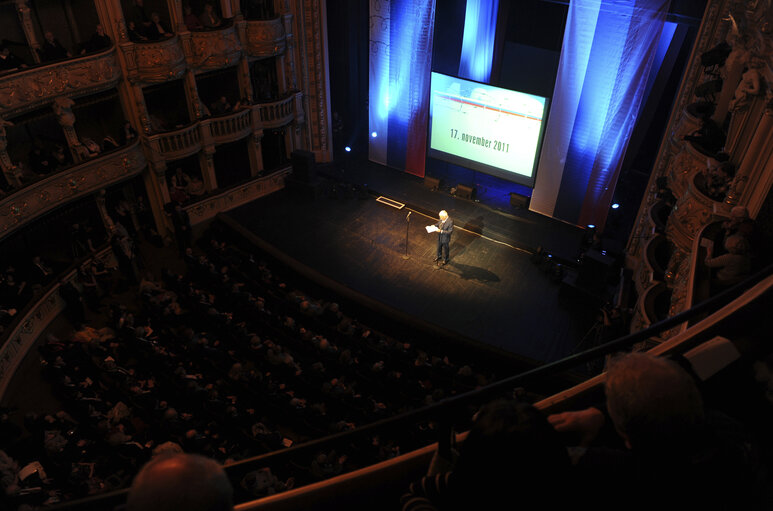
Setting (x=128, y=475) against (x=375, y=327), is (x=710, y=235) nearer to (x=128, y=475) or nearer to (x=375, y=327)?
(x=375, y=327)

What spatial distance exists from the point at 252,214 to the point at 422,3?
7.34 metres

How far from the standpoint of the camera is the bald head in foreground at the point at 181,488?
4.81 ft

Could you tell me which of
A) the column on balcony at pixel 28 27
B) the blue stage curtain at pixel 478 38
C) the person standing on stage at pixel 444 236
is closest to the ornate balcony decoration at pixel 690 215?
the person standing on stage at pixel 444 236

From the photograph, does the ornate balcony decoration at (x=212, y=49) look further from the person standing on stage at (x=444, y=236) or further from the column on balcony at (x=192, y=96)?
the person standing on stage at (x=444, y=236)

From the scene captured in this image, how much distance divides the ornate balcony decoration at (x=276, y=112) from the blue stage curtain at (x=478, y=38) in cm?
518

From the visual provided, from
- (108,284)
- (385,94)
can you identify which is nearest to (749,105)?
(385,94)

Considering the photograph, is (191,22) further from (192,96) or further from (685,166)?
(685,166)

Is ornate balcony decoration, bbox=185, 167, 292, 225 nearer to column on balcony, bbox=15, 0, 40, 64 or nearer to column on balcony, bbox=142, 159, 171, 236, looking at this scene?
column on balcony, bbox=142, 159, 171, 236

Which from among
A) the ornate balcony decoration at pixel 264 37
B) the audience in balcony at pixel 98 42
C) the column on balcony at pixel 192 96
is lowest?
the column on balcony at pixel 192 96

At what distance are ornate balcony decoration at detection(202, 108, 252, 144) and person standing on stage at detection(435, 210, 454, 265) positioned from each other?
6.63 metres

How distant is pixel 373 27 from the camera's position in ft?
47.6

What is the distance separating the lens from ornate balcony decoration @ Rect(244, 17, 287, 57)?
13.6 meters

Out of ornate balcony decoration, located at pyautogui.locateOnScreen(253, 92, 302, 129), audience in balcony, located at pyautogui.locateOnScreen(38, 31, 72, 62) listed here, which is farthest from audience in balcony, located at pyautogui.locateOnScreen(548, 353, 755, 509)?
ornate balcony decoration, located at pyautogui.locateOnScreen(253, 92, 302, 129)

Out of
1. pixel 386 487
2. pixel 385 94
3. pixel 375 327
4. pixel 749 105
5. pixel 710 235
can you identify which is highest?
pixel 749 105
